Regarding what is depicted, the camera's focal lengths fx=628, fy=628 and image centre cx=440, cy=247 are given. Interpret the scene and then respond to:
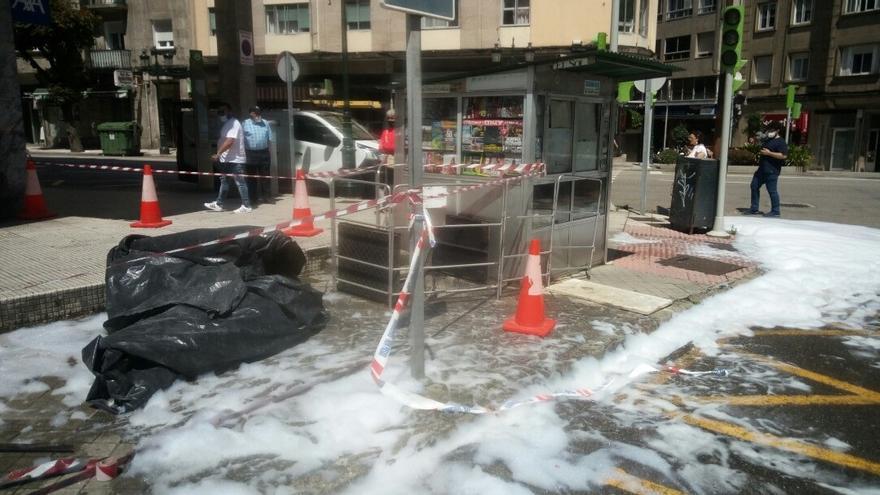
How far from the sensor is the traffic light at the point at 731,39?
9.47 metres

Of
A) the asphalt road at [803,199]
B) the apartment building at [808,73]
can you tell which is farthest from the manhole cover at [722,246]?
the apartment building at [808,73]

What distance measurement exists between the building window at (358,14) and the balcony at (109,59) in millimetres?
15024

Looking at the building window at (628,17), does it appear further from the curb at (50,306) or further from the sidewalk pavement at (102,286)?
the curb at (50,306)

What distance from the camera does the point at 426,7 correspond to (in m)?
3.67

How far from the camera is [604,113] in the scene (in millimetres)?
7359

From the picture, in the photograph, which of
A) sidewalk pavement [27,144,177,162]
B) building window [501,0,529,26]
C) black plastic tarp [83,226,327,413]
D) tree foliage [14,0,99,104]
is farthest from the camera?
tree foliage [14,0,99,104]

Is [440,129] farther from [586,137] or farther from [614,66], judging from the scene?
[614,66]

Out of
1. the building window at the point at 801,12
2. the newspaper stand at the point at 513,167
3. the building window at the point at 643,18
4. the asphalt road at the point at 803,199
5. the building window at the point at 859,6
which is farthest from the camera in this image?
the building window at the point at 801,12

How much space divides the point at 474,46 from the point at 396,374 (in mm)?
25315

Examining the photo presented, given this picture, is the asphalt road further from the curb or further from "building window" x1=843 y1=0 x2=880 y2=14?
"building window" x1=843 y1=0 x2=880 y2=14

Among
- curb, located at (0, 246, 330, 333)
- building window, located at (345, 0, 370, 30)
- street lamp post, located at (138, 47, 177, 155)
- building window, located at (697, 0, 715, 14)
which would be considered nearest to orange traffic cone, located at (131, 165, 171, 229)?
curb, located at (0, 246, 330, 333)

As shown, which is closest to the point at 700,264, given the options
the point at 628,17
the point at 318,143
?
the point at 318,143

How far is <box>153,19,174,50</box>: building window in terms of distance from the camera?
35344mm

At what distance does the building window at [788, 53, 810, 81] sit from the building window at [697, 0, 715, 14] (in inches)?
275
